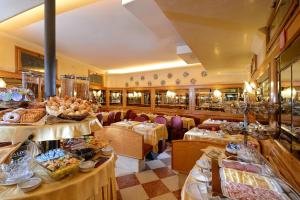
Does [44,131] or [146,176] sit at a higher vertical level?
[44,131]

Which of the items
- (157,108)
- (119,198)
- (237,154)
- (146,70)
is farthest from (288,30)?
(146,70)

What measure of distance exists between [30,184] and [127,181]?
2.03 metres

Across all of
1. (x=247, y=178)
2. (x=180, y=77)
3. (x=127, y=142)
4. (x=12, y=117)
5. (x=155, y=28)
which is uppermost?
(x=155, y=28)

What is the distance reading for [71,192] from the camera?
111 cm

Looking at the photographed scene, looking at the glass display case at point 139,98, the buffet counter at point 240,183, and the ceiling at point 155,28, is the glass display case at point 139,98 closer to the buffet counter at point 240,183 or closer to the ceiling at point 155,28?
the ceiling at point 155,28

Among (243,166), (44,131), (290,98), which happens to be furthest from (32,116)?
(290,98)

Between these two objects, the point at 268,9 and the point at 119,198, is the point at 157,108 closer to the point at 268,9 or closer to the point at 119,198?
the point at 119,198

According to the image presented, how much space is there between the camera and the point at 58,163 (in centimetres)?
120

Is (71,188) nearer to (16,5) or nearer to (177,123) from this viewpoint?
(16,5)

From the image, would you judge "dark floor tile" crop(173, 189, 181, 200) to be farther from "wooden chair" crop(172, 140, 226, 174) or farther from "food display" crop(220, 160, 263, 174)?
"food display" crop(220, 160, 263, 174)

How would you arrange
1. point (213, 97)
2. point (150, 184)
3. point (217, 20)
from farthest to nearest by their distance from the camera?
1. point (213, 97)
2. point (150, 184)
3. point (217, 20)

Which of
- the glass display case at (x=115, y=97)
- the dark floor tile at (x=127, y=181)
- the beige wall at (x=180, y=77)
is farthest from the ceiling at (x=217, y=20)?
the glass display case at (x=115, y=97)

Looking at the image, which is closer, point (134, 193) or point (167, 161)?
point (134, 193)

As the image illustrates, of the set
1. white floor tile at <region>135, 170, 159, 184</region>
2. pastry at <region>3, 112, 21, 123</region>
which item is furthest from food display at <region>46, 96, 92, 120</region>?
white floor tile at <region>135, 170, 159, 184</region>
